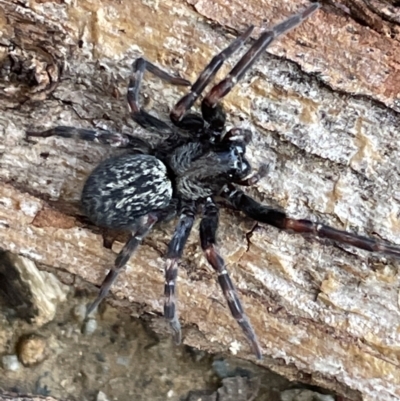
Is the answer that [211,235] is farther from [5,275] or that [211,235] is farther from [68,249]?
[5,275]

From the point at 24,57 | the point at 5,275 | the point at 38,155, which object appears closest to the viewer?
the point at 24,57

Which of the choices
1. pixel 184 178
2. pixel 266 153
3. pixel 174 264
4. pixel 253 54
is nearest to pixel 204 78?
pixel 253 54

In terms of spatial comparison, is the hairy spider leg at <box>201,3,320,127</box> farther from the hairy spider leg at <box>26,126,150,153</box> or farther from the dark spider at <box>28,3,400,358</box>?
the hairy spider leg at <box>26,126,150,153</box>

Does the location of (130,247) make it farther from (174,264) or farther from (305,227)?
(305,227)

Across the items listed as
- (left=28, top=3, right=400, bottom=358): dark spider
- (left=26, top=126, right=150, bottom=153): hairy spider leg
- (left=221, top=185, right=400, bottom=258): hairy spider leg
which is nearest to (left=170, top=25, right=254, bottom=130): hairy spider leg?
(left=28, top=3, right=400, bottom=358): dark spider

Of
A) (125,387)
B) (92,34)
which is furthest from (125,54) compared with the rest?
(125,387)

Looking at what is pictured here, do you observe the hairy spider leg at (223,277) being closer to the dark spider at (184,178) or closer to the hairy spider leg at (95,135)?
the dark spider at (184,178)
